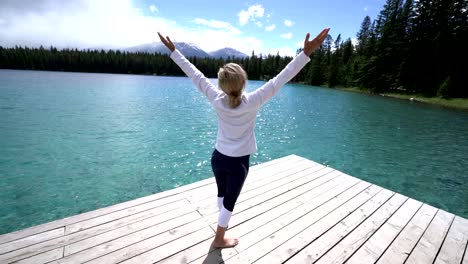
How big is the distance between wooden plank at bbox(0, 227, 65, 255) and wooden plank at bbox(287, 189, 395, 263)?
119 inches

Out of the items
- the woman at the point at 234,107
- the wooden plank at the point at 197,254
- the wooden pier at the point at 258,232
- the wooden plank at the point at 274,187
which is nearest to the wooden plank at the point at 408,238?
the wooden pier at the point at 258,232

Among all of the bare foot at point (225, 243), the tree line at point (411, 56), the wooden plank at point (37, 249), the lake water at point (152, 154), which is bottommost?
the lake water at point (152, 154)

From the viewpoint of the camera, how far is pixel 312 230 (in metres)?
3.22

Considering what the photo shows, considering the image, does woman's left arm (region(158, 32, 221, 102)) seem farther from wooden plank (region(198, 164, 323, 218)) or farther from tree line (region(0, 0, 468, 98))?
tree line (region(0, 0, 468, 98))

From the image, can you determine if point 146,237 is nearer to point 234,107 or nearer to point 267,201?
point 267,201

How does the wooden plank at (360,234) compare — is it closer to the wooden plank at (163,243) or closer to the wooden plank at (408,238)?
the wooden plank at (408,238)

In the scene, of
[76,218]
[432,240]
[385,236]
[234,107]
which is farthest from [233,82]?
[432,240]

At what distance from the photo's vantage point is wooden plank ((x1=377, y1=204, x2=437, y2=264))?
281 centimetres

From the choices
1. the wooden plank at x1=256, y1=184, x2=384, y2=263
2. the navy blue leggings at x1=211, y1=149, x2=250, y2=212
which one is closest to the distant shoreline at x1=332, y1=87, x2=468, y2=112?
the wooden plank at x1=256, y1=184, x2=384, y2=263

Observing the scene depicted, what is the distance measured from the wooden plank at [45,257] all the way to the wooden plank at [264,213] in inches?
48.9

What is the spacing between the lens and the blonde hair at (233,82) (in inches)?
78.0

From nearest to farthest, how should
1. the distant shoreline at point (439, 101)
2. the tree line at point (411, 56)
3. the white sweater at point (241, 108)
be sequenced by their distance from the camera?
the white sweater at point (241, 108) < the distant shoreline at point (439, 101) < the tree line at point (411, 56)

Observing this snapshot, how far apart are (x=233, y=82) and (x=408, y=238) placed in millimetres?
3510

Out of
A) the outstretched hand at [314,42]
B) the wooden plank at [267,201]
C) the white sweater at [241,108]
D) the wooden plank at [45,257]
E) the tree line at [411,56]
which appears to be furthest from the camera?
the tree line at [411,56]
